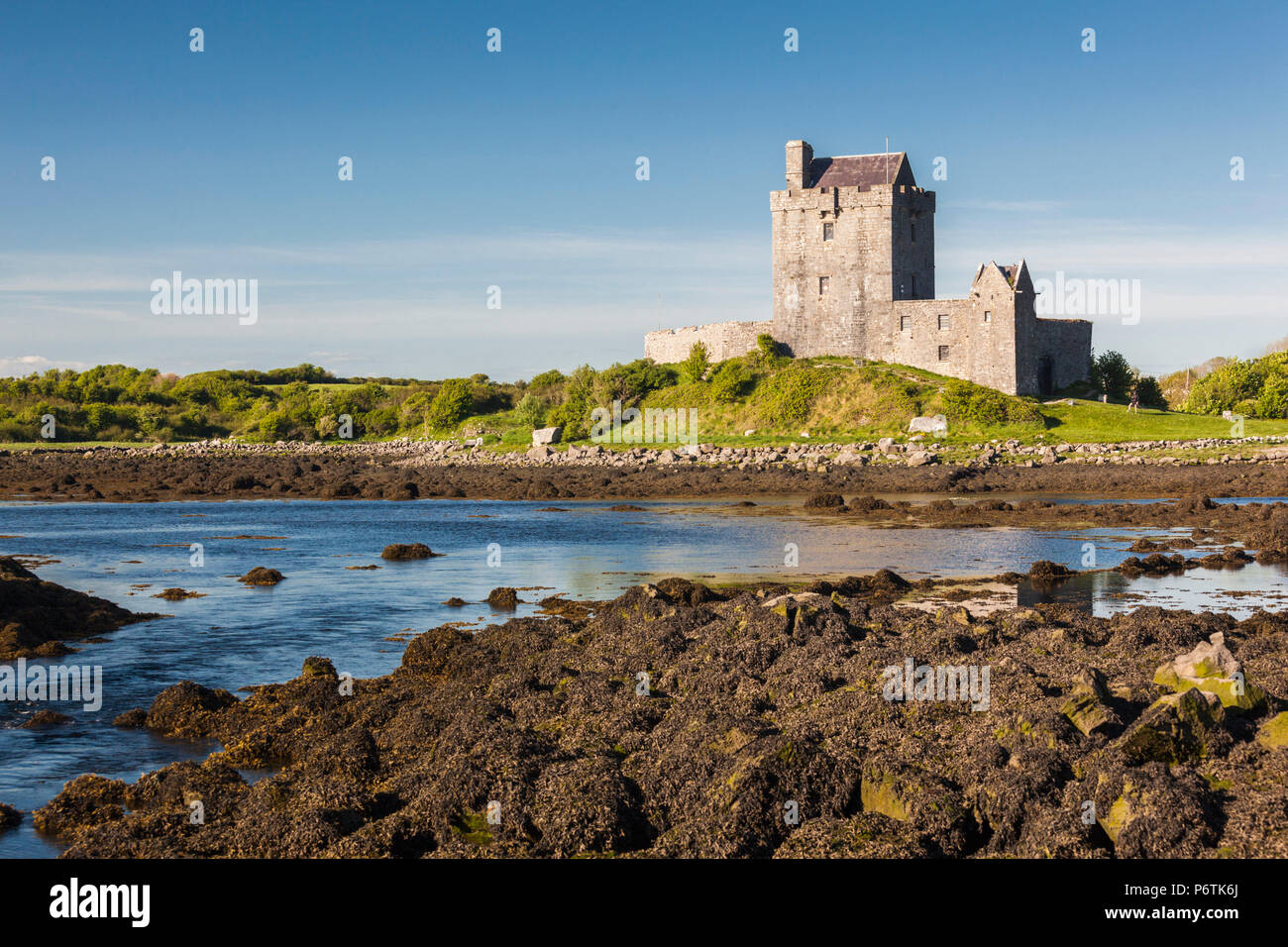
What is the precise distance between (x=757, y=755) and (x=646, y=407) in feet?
221

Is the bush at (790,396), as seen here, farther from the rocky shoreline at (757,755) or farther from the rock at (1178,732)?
the rock at (1178,732)

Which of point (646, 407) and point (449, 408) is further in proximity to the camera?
point (449, 408)

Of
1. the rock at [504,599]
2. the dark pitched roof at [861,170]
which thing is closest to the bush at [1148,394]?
the dark pitched roof at [861,170]

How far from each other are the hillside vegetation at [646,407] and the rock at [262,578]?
143 feet

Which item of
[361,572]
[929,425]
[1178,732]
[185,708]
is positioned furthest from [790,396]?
[1178,732]

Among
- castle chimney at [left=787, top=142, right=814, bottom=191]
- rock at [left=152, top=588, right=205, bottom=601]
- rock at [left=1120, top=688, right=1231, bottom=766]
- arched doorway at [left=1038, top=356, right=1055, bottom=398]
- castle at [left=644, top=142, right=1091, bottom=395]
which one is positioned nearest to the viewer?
rock at [left=1120, top=688, right=1231, bottom=766]

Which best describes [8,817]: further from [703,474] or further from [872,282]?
[872,282]

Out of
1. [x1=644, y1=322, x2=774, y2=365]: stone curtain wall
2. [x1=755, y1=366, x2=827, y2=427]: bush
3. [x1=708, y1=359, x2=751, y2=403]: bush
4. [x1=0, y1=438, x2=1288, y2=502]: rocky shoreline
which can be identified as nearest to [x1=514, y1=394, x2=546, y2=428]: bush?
[x1=0, y1=438, x2=1288, y2=502]: rocky shoreline

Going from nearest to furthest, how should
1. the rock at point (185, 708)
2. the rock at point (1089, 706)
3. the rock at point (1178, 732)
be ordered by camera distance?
the rock at point (1178, 732), the rock at point (1089, 706), the rock at point (185, 708)

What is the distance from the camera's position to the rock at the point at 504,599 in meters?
22.3

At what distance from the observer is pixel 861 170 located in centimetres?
7338

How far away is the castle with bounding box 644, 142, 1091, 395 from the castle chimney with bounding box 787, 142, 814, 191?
7cm

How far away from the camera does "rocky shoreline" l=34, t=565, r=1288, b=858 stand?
9.36 metres

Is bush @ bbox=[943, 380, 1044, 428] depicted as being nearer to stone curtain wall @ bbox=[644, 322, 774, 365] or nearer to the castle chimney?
stone curtain wall @ bbox=[644, 322, 774, 365]
